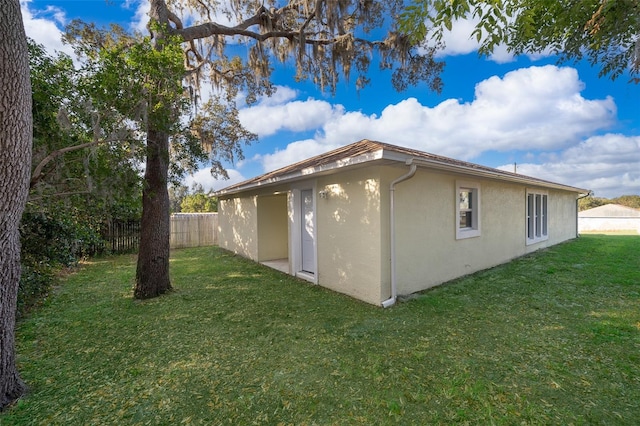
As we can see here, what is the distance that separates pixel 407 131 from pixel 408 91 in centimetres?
568

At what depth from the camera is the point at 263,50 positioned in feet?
25.6

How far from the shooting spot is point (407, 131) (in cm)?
1381

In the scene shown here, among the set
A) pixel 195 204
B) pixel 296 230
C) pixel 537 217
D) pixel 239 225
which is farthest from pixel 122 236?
pixel 195 204

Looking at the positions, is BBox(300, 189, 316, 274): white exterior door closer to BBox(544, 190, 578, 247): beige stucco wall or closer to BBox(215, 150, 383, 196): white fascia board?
BBox(215, 150, 383, 196): white fascia board

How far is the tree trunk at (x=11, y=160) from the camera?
2.40 metres

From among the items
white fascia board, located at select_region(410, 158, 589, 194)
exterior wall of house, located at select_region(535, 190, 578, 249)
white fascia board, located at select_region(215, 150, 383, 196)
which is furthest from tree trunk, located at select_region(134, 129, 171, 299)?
exterior wall of house, located at select_region(535, 190, 578, 249)

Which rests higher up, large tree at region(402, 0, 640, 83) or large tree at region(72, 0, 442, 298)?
large tree at region(72, 0, 442, 298)

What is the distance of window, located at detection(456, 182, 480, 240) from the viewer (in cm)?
700

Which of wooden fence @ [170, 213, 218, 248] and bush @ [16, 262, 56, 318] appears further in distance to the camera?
wooden fence @ [170, 213, 218, 248]

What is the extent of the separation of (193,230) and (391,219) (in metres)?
12.1

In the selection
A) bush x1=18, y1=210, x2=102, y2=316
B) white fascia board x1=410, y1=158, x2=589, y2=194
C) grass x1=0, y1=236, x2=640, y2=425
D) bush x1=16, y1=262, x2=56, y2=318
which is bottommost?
grass x1=0, y1=236, x2=640, y2=425

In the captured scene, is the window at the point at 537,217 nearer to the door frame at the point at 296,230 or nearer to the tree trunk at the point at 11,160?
the door frame at the point at 296,230

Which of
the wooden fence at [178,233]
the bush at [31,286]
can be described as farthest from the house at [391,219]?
the wooden fence at [178,233]

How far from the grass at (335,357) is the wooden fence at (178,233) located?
6.28m
